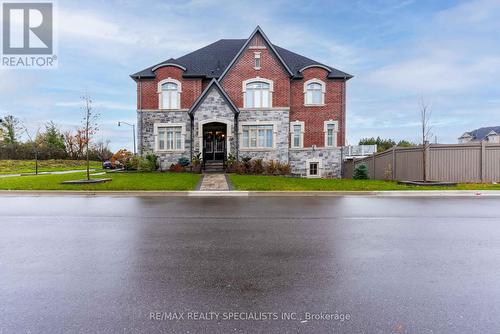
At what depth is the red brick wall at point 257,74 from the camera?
2372cm

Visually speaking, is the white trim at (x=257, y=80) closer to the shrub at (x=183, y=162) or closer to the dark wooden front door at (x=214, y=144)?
the dark wooden front door at (x=214, y=144)

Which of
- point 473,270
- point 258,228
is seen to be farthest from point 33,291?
point 473,270

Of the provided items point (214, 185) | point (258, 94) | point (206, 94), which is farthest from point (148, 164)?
point (258, 94)

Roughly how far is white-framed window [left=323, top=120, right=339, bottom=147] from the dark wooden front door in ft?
30.4

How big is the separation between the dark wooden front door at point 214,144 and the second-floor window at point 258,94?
11.2ft

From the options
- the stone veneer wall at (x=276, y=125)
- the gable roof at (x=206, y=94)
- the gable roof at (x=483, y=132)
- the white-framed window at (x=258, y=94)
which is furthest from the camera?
the gable roof at (x=483, y=132)

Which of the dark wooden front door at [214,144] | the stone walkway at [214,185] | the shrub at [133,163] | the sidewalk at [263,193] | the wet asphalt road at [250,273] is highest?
the dark wooden front door at [214,144]

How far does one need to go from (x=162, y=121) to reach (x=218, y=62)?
772cm

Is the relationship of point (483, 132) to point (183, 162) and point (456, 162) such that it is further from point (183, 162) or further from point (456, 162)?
point (183, 162)

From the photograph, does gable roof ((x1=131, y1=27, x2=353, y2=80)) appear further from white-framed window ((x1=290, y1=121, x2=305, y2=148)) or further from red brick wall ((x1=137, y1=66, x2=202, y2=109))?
white-framed window ((x1=290, y1=121, x2=305, y2=148))

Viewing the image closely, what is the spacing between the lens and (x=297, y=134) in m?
25.3

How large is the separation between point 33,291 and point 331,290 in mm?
3994

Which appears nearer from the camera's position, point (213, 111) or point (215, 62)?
point (213, 111)

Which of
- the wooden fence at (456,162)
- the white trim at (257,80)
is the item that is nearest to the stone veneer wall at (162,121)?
the white trim at (257,80)
